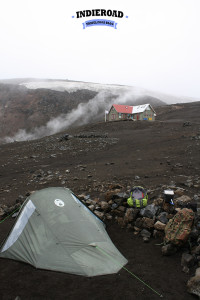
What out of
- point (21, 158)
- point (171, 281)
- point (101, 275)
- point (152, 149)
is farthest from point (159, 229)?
point (21, 158)

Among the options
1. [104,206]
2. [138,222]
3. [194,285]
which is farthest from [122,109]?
[194,285]

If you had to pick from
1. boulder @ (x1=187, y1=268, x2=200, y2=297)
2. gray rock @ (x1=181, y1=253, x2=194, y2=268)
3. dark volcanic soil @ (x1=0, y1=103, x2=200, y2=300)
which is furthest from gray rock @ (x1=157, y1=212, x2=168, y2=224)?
boulder @ (x1=187, y1=268, x2=200, y2=297)

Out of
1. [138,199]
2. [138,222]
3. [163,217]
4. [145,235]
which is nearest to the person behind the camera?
[145,235]

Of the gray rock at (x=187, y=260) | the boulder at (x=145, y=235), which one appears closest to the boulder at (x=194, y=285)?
the gray rock at (x=187, y=260)

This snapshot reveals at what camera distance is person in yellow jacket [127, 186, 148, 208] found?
7934 mm

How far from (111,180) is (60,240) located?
6.84 meters

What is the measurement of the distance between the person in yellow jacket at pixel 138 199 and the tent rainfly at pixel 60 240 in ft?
5.18

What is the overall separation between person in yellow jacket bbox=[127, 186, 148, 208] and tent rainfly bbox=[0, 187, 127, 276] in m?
1.58

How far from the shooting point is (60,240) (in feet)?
19.8

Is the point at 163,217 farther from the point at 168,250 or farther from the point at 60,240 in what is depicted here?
the point at 60,240

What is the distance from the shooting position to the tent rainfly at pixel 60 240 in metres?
5.70

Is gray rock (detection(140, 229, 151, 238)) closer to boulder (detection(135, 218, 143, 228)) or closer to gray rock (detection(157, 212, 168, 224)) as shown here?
boulder (detection(135, 218, 143, 228))

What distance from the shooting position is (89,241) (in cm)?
621

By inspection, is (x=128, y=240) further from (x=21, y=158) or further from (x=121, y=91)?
(x=121, y=91)
